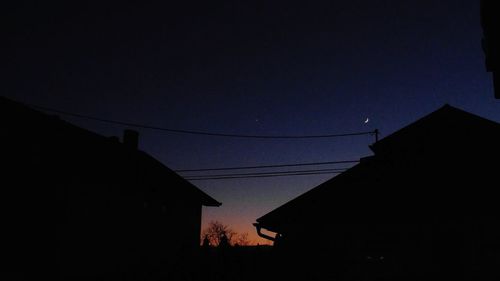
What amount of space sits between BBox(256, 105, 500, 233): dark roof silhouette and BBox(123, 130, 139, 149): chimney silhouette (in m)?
11.5

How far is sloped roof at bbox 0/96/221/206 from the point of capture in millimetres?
13461

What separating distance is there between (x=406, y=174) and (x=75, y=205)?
11.6 metres

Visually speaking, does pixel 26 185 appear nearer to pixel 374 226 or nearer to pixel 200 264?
pixel 200 264

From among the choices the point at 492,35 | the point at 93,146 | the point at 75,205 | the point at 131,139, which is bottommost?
the point at 75,205

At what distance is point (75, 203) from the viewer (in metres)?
Result: 14.8

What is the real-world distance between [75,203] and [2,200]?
257 cm

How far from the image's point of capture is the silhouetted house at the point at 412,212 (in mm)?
10188

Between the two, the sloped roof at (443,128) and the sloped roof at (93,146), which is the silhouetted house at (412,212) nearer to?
the sloped roof at (443,128)

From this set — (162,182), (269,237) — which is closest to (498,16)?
(269,237)

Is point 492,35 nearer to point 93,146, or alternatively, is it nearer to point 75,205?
point 75,205

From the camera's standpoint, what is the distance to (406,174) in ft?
39.3

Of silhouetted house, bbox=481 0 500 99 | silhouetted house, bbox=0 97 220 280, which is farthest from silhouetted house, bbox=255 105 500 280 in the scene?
silhouetted house, bbox=481 0 500 99

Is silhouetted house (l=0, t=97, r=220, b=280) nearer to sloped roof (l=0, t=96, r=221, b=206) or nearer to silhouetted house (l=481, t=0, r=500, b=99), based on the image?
sloped roof (l=0, t=96, r=221, b=206)

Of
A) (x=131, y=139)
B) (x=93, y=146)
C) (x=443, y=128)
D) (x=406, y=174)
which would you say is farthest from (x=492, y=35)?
(x=131, y=139)
